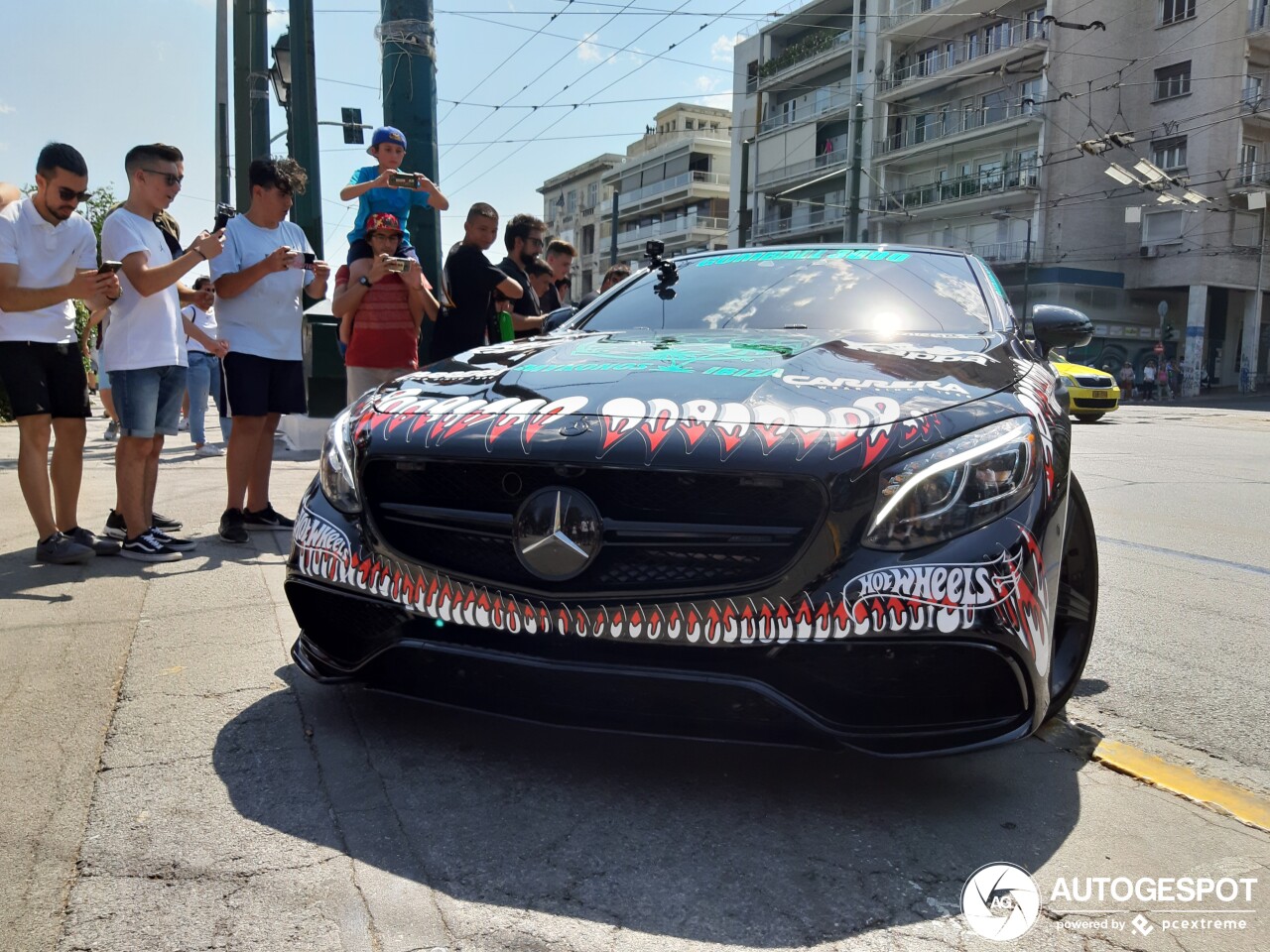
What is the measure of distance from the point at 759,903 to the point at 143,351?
13.1 ft

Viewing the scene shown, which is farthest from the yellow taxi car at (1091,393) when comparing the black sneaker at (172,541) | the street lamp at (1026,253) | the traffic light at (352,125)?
the street lamp at (1026,253)

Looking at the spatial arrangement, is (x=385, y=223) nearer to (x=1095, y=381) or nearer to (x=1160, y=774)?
(x=1160, y=774)

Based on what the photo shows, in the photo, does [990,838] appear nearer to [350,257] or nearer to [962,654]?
[962,654]

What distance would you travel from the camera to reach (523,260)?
679 cm

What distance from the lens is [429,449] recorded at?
2.43 m

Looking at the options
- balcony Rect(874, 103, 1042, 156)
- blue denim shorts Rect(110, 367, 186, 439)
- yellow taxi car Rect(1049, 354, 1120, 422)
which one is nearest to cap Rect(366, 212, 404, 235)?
blue denim shorts Rect(110, 367, 186, 439)

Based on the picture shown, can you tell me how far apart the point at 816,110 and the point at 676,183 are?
629 inches

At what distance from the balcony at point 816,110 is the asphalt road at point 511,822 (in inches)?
1810

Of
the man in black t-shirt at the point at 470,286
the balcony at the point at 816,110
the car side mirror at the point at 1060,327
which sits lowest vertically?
the car side mirror at the point at 1060,327

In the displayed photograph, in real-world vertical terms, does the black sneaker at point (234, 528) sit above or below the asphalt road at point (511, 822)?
above

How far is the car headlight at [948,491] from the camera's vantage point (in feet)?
6.91

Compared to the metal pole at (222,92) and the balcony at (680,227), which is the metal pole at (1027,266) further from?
the metal pole at (222,92)

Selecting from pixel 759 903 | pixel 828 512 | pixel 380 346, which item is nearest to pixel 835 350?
pixel 828 512

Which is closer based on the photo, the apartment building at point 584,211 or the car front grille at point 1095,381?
the car front grille at point 1095,381
